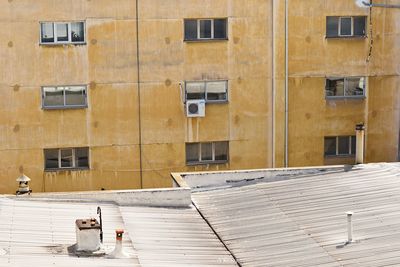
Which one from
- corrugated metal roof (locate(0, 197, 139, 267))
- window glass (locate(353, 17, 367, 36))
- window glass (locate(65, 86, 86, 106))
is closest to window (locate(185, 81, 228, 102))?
window glass (locate(65, 86, 86, 106))

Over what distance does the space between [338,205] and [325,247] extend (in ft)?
10.1

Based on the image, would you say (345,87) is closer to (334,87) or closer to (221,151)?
(334,87)

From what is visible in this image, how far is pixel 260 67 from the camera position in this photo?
2989 cm

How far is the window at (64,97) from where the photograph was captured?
28.9m

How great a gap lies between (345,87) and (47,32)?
1260cm

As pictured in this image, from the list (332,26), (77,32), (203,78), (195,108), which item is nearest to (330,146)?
(332,26)

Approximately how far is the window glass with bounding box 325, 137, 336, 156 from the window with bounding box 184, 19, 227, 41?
254 inches

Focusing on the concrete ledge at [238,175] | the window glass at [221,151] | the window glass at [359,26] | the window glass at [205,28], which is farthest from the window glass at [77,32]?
the window glass at [359,26]

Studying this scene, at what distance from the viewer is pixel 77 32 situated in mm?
28688

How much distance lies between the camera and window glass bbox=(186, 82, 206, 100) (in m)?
29.7

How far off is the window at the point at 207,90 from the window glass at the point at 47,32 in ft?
18.8

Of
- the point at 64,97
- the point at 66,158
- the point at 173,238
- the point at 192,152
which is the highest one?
the point at 64,97

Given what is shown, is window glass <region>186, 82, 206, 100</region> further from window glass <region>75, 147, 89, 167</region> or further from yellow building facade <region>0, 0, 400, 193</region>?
window glass <region>75, 147, 89, 167</region>

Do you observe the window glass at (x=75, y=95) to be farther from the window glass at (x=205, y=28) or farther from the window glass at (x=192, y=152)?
the window glass at (x=205, y=28)
